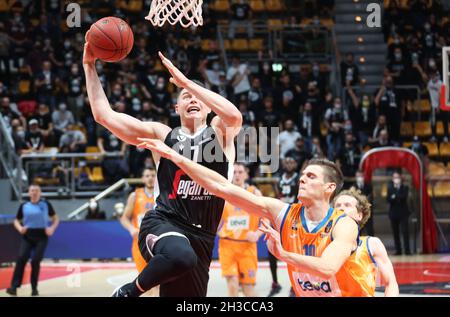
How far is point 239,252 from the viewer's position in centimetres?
1044

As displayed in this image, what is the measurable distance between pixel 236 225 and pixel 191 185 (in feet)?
15.3

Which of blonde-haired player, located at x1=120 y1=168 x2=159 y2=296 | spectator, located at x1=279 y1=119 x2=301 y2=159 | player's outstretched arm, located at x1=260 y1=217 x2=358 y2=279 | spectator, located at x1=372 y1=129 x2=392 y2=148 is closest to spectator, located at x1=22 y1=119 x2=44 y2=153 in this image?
spectator, located at x1=279 y1=119 x2=301 y2=159

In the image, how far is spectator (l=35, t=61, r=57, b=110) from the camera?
18547 millimetres

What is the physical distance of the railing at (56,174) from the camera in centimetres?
1639

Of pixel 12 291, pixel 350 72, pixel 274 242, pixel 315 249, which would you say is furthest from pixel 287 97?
pixel 274 242

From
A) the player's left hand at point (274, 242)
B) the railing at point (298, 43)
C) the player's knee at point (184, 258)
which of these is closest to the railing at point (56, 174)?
the railing at point (298, 43)

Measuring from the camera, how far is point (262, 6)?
71.7 feet


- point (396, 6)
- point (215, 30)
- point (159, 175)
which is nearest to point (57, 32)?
point (215, 30)

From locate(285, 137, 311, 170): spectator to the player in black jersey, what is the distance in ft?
32.2

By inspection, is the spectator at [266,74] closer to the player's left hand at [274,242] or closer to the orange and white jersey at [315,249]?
the orange and white jersey at [315,249]

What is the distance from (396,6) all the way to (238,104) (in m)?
5.28

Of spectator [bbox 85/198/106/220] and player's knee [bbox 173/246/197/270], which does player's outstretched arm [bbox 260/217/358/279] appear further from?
spectator [bbox 85/198/106/220]

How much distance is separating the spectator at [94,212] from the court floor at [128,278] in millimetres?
846

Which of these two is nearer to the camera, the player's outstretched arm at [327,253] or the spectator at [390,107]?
the player's outstretched arm at [327,253]
